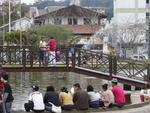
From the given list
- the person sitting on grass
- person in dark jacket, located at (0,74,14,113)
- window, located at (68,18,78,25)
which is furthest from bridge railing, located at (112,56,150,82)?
window, located at (68,18,78,25)

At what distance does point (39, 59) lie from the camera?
33.7m

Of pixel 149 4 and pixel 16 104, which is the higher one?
pixel 149 4

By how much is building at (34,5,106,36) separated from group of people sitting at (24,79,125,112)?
74686 mm

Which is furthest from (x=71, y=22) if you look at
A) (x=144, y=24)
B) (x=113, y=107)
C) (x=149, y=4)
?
(x=113, y=107)

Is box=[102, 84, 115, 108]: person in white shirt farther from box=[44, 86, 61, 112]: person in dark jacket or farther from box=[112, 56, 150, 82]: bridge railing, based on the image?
box=[112, 56, 150, 82]: bridge railing

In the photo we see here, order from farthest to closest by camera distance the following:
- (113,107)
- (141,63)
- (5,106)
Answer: (141,63) → (113,107) → (5,106)

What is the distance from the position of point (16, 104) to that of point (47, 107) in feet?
29.1

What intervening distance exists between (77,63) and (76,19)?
67.1 m

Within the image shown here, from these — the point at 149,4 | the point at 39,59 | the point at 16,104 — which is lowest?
the point at 16,104

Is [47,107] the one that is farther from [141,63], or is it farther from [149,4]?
[149,4]

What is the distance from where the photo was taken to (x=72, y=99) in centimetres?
2150

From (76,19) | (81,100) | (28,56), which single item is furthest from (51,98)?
(76,19)

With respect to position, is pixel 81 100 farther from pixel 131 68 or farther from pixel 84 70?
pixel 84 70

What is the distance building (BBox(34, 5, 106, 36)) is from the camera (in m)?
98.1
